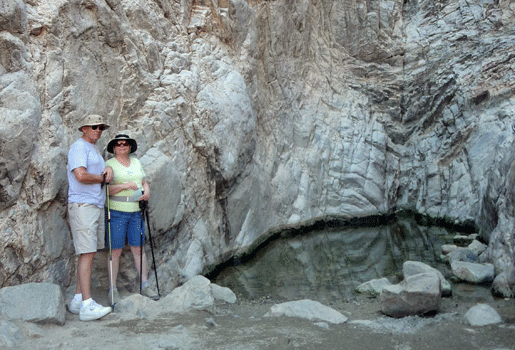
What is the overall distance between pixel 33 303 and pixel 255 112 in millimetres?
9195

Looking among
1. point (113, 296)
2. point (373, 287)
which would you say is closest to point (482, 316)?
point (373, 287)

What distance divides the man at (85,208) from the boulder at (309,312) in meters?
2.06

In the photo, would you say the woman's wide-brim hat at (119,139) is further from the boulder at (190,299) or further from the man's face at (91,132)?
the boulder at (190,299)

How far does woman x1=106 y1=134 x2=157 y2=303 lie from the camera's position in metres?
6.05

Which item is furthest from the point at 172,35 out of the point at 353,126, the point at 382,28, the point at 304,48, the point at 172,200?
the point at 382,28

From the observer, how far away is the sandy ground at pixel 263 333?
446cm

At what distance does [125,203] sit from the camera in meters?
6.12

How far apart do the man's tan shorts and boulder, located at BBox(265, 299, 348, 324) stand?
2.28 m

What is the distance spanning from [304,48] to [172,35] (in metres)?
8.40

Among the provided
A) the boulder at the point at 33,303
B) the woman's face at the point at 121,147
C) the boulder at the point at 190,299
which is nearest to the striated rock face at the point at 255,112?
the boulder at the point at 33,303

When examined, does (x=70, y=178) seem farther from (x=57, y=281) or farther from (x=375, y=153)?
(x=375, y=153)

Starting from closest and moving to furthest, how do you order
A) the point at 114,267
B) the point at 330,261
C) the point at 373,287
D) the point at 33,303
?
1. the point at 33,303
2. the point at 114,267
3. the point at 373,287
4. the point at 330,261

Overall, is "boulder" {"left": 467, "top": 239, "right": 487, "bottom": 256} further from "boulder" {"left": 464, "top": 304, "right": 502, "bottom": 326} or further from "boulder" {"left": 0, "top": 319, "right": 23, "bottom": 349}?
"boulder" {"left": 0, "top": 319, "right": 23, "bottom": 349}

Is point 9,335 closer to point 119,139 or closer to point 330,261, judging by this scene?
point 119,139
